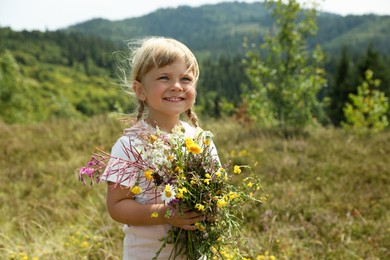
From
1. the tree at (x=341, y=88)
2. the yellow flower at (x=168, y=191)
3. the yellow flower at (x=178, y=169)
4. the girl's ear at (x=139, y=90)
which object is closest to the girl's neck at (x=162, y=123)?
the girl's ear at (x=139, y=90)

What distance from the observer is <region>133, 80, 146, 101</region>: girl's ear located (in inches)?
83.8

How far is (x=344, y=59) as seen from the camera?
149ft

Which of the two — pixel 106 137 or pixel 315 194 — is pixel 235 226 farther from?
pixel 106 137

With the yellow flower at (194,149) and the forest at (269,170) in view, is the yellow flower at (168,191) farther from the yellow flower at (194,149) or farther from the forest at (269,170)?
the forest at (269,170)

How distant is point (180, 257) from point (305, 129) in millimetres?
6329

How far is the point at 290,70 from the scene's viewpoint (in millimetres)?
8344

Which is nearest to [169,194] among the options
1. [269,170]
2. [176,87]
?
[176,87]

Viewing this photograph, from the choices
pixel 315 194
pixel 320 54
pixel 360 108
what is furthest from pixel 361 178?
pixel 360 108

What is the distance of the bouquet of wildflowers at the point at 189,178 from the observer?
1.63 meters

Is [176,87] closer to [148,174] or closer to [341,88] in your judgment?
[148,174]

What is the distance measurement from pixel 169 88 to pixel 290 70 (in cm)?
677

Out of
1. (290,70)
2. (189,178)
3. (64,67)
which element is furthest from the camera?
(64,67)

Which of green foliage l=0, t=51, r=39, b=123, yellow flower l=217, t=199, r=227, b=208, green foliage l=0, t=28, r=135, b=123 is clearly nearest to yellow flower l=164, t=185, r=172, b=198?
yellow flower l=217, t=199, r=227, b=208

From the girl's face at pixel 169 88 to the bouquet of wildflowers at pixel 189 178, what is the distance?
267 millimetres
